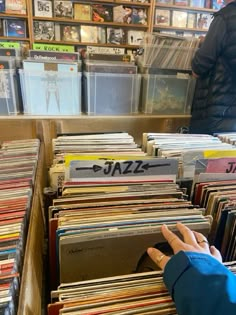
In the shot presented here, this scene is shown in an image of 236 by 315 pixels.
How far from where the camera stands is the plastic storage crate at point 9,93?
114 centimetres

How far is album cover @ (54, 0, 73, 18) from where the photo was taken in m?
3.05

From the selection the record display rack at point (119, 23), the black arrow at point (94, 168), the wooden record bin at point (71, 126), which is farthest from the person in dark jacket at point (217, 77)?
the record display rack at point (119, 23)

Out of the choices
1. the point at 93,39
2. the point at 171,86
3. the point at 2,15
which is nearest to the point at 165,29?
the point at 93,39

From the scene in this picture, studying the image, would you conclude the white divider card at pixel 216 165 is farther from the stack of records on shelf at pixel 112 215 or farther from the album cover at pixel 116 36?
the album cover at pixel 116 36

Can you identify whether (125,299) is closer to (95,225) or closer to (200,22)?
(95,225)

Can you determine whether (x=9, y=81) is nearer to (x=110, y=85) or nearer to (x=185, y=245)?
(x=110, y=85)

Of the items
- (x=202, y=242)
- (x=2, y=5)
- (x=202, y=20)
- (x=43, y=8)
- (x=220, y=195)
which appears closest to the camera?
(x=202, y=242)

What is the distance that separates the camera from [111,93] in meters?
1.29

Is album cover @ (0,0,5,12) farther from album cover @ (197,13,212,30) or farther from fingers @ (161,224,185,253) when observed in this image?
fingers @ (161,224,185,253)

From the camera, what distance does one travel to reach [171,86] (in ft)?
4.40

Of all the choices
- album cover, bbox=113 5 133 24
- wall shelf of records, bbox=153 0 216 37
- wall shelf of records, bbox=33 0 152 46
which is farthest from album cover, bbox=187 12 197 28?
album cover, bbox=113 5 133 24

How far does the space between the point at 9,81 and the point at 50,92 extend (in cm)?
18

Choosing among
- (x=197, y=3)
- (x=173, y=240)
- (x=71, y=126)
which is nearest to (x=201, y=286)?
(x=173, y=240)

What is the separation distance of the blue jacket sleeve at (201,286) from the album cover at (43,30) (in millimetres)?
3314
